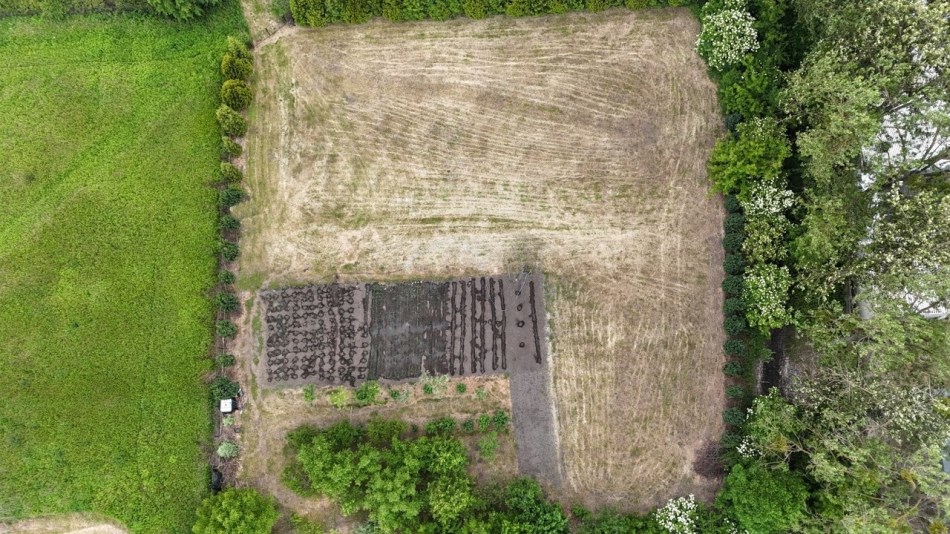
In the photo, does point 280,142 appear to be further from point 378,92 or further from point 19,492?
point 19,492

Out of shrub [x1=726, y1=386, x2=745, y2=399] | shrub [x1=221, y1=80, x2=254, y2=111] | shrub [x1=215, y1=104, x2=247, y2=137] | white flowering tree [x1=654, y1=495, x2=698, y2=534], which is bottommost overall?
white flowering tree [x1=654, y1=495, x2=698, y2=534]

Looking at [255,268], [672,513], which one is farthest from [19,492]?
[672,513]

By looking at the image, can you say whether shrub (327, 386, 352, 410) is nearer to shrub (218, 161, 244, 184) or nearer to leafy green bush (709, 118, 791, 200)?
shrub (218, 161, 244, 184)

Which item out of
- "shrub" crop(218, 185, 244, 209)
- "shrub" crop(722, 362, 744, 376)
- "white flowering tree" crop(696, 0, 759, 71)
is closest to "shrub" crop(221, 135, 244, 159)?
"shrub" crop(218, 185, 244, 209)

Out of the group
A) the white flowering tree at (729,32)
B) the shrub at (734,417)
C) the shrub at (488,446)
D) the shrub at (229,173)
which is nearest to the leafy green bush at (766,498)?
the shrub at (734,417)

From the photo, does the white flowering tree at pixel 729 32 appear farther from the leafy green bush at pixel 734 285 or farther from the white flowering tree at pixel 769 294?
the leafy green bush at pixel 734 285

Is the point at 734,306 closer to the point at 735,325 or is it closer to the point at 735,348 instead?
the point at 735,325
